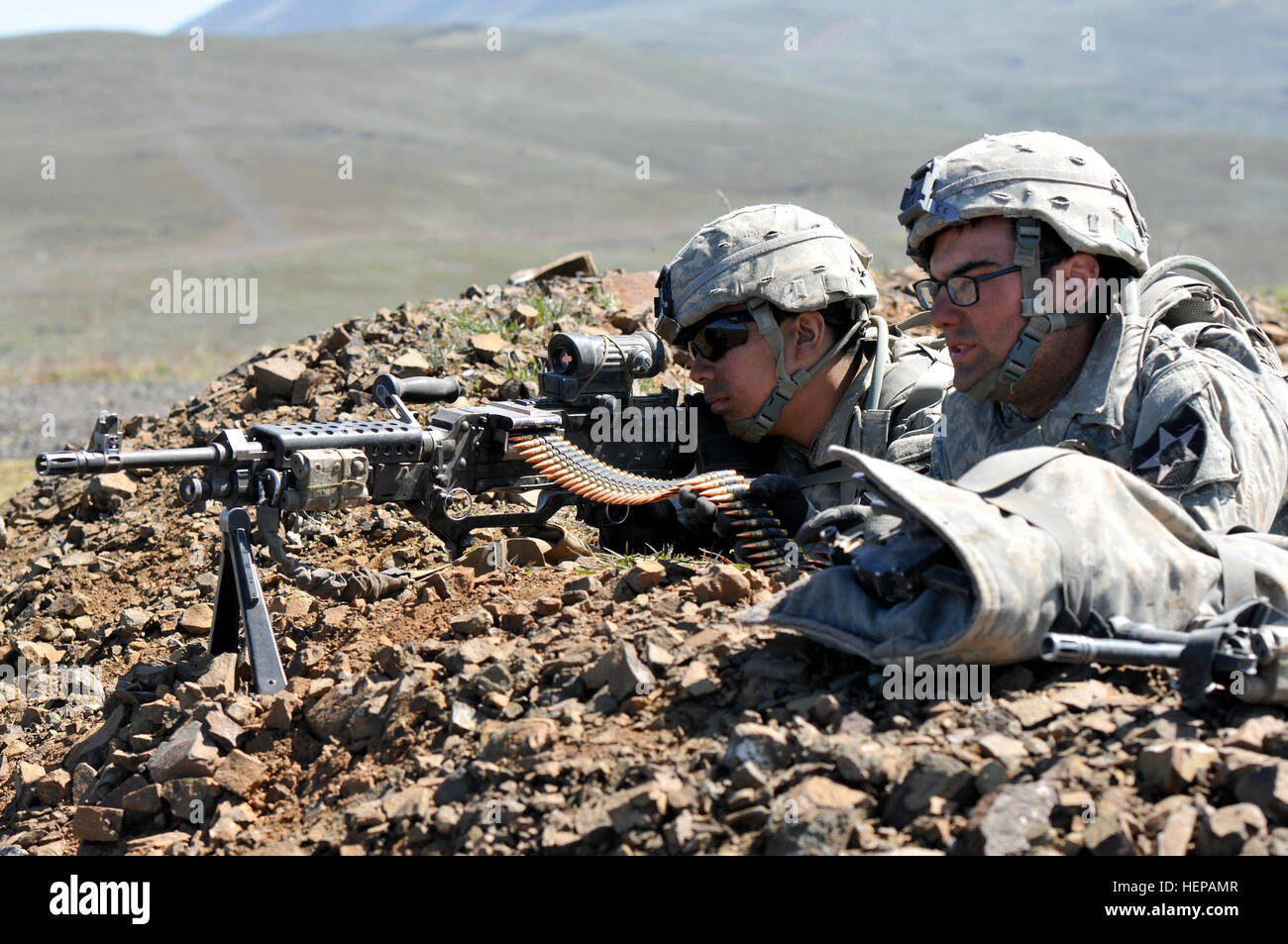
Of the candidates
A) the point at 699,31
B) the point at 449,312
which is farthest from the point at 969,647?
the point at 699,31

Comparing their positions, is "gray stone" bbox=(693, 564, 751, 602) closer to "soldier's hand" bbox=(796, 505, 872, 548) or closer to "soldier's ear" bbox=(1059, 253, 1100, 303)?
"soldier's hand" bbox=(796, 505, 872, 548)

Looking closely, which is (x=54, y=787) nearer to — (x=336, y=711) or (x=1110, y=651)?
(x=336, y=711)

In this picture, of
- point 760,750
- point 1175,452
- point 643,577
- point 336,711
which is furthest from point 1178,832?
point 336,711

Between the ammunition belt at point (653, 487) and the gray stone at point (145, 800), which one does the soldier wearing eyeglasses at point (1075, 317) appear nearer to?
the ammunition belt at point (653, 487)

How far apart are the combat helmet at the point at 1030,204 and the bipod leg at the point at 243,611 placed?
2.69 meters

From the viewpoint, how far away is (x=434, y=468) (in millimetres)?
6086

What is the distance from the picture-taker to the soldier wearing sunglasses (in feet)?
21.3

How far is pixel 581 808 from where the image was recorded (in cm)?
386

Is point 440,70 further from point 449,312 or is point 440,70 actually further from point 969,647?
point 969,647

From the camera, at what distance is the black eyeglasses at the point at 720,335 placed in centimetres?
661

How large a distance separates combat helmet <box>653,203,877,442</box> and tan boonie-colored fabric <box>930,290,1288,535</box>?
1380 millimetres

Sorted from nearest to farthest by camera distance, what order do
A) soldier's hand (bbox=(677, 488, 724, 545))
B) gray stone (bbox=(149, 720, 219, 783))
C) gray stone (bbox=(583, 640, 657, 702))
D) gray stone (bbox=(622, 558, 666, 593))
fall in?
1. gray stone (bbox=(583, 640, 657, 702))
2. gray stone (bbox=(149, 720, 219, 783))
3. gray stone (bbox=(622, 558, 666, 593))
4. soldier's hand (bbox=(677, 488, 724, 545))

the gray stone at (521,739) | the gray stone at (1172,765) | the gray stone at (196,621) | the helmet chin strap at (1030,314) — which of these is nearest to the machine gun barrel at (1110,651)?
the gray stone at (1172,765)

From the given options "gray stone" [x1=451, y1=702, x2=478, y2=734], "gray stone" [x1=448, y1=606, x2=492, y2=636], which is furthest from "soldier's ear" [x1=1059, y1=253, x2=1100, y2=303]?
"gray stone" [x1=451, y1=702, x2=478, y2=734]
